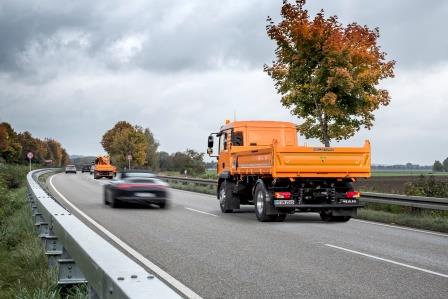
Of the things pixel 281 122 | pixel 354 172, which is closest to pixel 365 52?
pixel 281 122

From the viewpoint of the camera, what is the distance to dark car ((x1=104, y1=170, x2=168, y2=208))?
763 inches

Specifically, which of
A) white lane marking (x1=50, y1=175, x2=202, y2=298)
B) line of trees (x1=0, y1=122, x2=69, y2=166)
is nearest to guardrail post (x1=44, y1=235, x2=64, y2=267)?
white lane marking (x1=50, y1=175, x2=202, y2=298)

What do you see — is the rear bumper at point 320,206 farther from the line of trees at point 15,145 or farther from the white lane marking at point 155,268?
the line of trees at point 15,145

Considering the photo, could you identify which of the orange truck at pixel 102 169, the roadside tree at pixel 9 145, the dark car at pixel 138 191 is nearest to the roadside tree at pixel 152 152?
the roadside tree at pixel 9 145

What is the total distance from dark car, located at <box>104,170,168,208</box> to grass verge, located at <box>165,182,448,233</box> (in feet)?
21.3

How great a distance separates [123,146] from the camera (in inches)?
3959

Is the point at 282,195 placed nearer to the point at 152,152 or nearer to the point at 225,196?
the point at 225,196

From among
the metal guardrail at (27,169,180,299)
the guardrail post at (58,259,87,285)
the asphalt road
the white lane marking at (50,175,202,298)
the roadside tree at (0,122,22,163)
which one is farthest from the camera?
the roadside tree at (0,122,22,163)

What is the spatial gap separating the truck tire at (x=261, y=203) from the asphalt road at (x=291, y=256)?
30 cm

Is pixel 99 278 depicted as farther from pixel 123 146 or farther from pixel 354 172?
pixel 123 146

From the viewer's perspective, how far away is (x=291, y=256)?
9.22m

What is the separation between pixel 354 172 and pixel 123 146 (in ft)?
289

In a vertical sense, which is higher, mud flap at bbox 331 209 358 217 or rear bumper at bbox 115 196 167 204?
rear bumper at bbox 115 196 167 204

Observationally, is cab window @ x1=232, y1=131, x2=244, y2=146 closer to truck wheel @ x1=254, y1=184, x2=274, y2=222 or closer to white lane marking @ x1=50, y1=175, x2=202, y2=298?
truck wheel @ x1=254, y1=184, x2=274, y2=222
